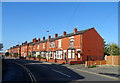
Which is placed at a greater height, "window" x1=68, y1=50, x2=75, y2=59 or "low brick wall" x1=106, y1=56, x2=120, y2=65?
"window" x1=68, y1=50, x2=75, y2=59

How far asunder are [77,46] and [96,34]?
707cm

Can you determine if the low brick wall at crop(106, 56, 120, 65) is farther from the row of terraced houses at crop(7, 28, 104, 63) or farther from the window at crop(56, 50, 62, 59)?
the window at crop(56, 50, 62, 59)

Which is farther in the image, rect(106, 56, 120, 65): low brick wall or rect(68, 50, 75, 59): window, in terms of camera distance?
rect(68, 50, 75, 59): window

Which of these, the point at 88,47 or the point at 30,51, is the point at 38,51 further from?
the point at 88,47

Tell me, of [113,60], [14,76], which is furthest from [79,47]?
[14,76]

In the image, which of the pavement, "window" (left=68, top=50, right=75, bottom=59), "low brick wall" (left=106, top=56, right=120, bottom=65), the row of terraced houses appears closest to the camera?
the pavement

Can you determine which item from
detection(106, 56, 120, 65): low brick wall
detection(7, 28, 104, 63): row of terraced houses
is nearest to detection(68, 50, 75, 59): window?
detection(7, 28, 104, 63): row of terraced houses

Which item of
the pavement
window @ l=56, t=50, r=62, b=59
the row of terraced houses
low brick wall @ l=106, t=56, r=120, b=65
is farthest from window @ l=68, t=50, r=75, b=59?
the pavement

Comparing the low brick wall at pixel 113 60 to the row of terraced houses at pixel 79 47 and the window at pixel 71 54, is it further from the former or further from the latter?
the window at pixel 71 54

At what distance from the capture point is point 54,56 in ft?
160

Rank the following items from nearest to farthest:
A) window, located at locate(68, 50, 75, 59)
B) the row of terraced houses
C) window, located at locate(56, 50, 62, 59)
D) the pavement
Answer: the pavement → the row of terraced houses → window, located at locate(68, 50, 75, 59) → window, located at locate(56, 50, 62, 59)

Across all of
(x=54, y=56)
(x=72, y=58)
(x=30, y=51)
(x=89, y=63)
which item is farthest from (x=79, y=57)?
(x=30, y=51)

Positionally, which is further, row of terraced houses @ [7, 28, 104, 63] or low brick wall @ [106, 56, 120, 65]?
row of terraced houses @ [7, 28, 104, 63]

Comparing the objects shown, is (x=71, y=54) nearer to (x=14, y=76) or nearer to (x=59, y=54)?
(x=59, y=54)
